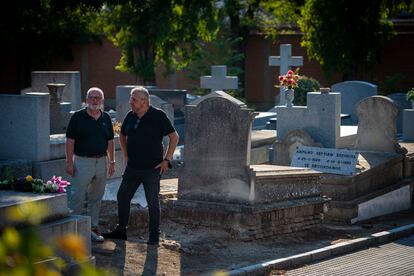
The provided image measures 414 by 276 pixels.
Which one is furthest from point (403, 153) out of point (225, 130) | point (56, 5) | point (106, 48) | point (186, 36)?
point (106, 48)

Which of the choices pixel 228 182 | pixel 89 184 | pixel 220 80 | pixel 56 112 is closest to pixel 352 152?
pixel 228 182

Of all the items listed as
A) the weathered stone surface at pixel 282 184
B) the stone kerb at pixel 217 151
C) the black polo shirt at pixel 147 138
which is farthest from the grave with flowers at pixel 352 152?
the black polo shirt at pixel 147 138

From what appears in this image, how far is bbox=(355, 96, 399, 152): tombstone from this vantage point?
13945 millimetres

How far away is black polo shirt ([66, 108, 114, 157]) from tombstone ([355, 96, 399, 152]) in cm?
662

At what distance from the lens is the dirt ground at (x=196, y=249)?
26.3ft

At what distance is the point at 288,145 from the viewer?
14703 millimetres

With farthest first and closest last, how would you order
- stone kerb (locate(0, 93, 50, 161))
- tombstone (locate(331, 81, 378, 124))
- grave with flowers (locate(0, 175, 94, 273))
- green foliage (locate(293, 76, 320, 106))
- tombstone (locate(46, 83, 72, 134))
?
1. green foliage (locate(293, 76, 320, 106))
2. tombstone (locate(331, 81, 378, 124))
3. tombstone (locate(46, 83, 72, 134))
4. stone kerb (locate(0, 93, 50, 161))
5. grave with flowers (locate(0, 175, 94, 273))

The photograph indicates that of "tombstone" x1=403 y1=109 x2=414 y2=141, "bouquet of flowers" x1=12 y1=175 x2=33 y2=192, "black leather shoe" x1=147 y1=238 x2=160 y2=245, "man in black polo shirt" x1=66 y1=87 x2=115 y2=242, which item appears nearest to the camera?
"bouquet of flowers" x1=12 y1=175 x2=33 y2=192

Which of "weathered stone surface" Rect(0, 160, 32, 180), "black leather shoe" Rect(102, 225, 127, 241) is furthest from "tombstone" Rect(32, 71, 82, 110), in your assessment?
"black leather shoe" Rect(102, 225, 127, 241)

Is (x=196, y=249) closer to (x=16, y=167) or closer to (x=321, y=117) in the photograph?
(x=16, y=167)

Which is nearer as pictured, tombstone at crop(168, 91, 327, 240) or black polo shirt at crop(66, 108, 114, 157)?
black polo shirt at crop(66, 108, 114, 157)

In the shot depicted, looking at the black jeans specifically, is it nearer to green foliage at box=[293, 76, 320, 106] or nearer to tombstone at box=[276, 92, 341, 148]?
tombstone at box=[276, 92, 341, 148]

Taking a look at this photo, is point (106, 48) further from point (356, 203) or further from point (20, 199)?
point (20, 199)

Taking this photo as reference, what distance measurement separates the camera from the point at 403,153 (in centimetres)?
1393
